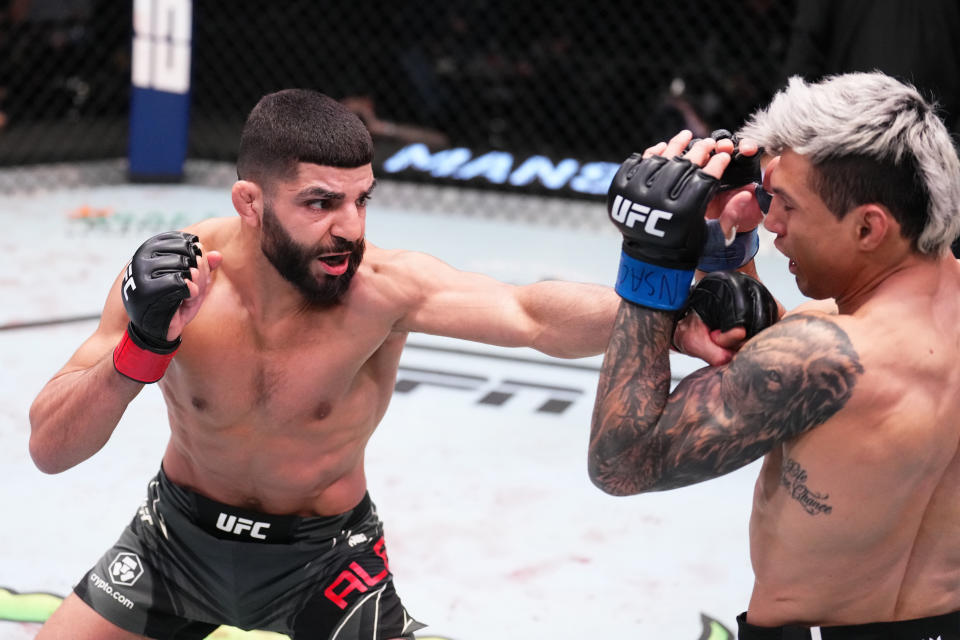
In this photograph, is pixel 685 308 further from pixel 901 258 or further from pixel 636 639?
pixel 636 639

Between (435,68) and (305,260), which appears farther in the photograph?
(435,68)

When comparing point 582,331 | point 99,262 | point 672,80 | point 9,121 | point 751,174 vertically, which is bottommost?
point 9,121

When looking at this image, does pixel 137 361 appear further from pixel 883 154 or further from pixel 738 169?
pixel 883 154

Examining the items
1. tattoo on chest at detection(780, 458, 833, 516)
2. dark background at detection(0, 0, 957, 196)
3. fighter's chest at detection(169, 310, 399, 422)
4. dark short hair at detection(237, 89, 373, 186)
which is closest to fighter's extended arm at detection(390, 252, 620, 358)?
fighter's chest at detection(169, 310, 399, 422)

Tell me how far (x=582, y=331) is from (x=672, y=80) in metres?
5.58

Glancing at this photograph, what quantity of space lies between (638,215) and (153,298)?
0.76 metres

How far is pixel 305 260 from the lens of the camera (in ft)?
6.72

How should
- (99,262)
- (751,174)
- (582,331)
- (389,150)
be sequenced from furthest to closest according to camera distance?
(389,150)
(99,262)
(582,331)
(751,174)

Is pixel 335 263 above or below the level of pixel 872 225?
below

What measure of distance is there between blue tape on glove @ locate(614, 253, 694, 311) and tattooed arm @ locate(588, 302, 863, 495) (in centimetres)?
2

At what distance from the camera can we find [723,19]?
23.1ft

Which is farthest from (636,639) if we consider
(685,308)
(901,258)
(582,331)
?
(901,258)

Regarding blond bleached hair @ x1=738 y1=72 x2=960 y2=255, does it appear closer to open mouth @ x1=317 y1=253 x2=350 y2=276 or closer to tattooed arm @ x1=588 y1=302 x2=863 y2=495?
tattooed arm @ x1=588 y1=302 x2=863 y2=495

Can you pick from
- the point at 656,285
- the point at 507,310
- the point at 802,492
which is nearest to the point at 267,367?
the point at 507,310
